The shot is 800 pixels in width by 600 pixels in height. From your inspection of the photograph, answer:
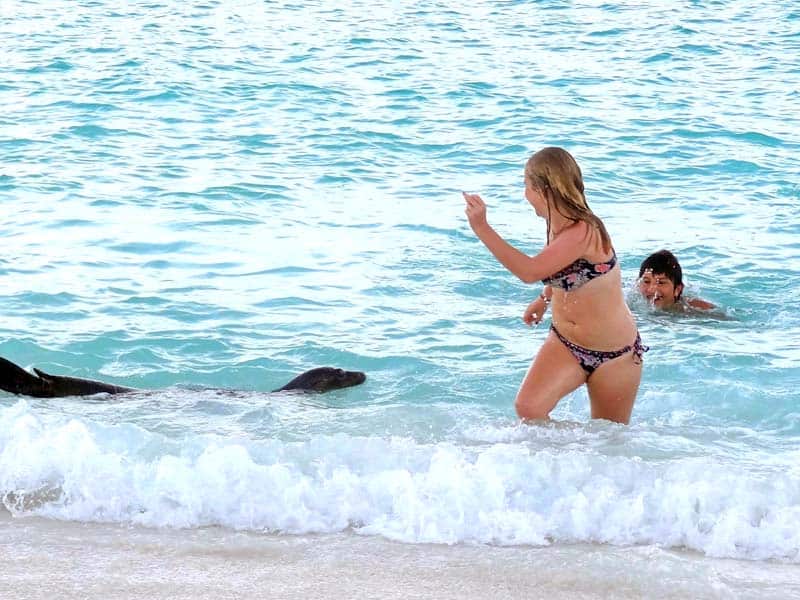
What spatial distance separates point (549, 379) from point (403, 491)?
98cm

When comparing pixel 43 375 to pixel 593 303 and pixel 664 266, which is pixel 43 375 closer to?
pixel 593 303

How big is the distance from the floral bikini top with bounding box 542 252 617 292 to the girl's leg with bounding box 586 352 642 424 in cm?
42

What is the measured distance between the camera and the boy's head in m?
8.61

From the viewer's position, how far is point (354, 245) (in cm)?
1041

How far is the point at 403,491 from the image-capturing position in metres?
5.03

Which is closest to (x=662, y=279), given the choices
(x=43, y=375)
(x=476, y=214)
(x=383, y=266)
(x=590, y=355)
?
(x=383, y=266)

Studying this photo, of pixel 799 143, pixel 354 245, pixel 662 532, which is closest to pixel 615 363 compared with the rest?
pixel 662 532

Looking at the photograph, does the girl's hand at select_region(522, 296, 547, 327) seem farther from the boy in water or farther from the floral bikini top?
the boy in water

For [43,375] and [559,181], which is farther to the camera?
[43,375]

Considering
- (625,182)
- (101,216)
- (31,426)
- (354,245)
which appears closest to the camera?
(31,426)

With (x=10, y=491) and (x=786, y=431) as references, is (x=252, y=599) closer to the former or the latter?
(x=10, y=491)

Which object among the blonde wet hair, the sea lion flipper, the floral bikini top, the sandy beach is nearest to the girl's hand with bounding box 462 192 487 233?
the blonde wet hair

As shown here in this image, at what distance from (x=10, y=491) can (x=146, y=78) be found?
12944mm

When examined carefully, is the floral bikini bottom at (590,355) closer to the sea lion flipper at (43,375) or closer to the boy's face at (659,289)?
the sea lion flipper at (43,375)
